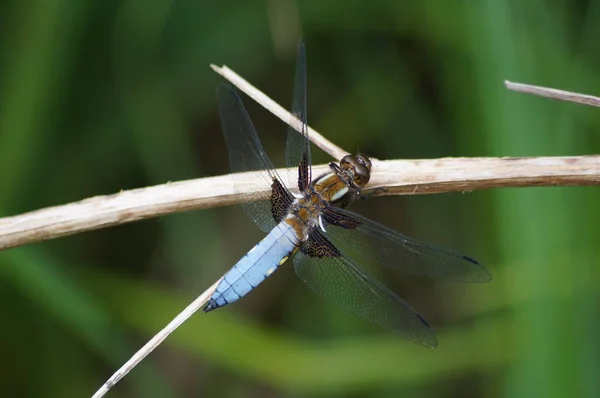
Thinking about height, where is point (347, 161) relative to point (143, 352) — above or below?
above

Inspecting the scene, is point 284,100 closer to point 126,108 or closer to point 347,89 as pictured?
point 347,89

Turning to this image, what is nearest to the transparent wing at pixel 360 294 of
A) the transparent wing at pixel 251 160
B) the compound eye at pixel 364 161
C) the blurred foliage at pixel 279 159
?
the transparent wing at pixel 251 160

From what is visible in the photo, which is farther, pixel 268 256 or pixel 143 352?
pixel 268 256

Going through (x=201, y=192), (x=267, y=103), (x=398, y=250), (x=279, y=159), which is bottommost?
(x=201, y=192)

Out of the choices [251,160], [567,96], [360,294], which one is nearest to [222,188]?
[251,160]

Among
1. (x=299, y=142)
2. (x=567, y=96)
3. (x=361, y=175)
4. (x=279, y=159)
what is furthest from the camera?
(x=279, y=159)

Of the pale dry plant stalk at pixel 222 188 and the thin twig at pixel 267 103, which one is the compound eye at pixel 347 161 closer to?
the thin twig at pixel 267 103

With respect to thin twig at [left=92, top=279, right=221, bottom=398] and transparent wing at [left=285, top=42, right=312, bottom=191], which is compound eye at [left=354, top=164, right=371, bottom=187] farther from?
thin twig at [left=92, top=279, right=221, bottom=398]

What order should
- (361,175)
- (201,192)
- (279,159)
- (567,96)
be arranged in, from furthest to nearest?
(279,159), (361,175), (201,192), (567,96)

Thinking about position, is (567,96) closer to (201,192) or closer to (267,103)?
(267,103)
